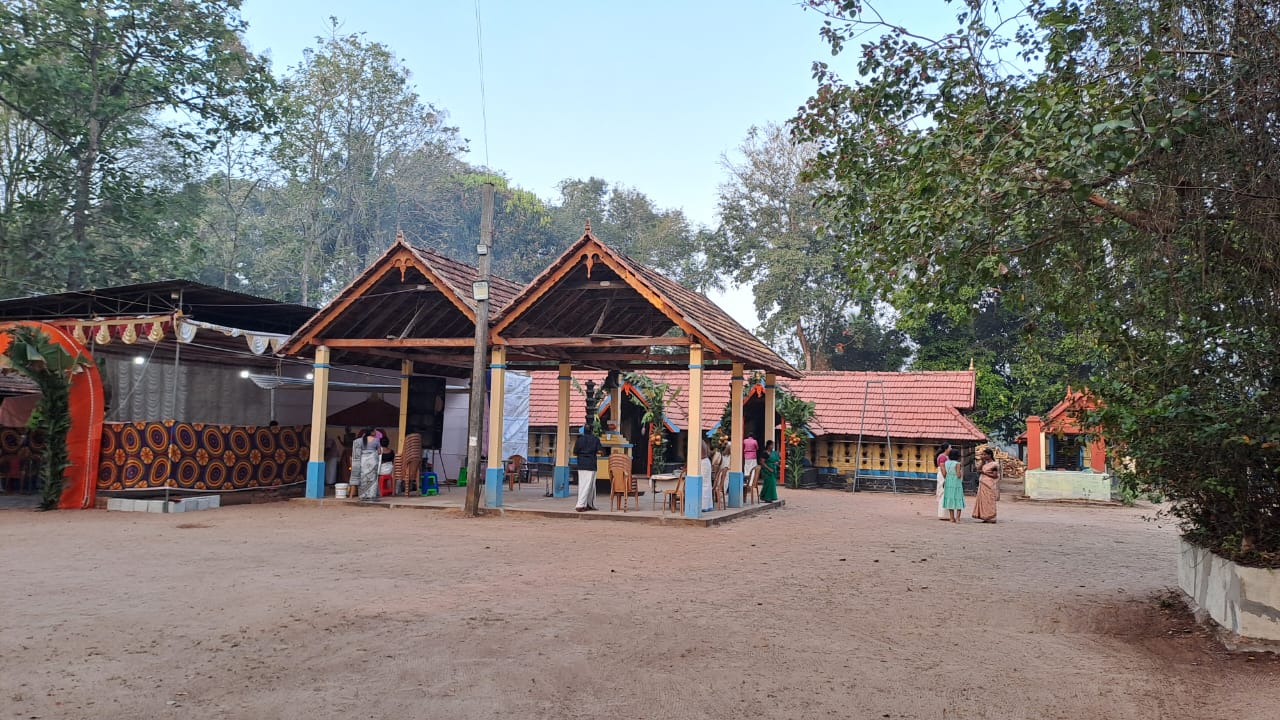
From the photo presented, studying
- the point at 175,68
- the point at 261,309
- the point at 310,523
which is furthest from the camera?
the point at 175,68

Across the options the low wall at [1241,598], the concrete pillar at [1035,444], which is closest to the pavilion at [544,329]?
the low wall at [1241,598]

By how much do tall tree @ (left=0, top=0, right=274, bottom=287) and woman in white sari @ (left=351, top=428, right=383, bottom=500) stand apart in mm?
13999

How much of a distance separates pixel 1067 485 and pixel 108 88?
28401 millimetres

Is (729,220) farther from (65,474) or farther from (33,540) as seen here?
(33,540)

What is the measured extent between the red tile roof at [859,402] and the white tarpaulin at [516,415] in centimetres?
214

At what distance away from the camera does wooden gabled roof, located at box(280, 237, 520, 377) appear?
15172mm

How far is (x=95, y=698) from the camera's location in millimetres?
4691

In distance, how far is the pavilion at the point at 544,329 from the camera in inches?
559

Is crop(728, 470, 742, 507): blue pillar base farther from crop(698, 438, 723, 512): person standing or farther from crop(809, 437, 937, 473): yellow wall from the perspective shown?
crop(809, 437, 937, 473): yellow wall

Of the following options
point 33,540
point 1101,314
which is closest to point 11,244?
point 33,540

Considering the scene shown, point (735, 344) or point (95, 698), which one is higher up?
point (735, 344)

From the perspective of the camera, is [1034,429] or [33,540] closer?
[33,540]

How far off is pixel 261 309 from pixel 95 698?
15434 millimetres

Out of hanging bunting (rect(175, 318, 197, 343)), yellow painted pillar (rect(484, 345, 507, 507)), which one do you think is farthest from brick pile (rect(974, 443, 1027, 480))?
hanging bunting (rect(175, 318, 197, 343))
